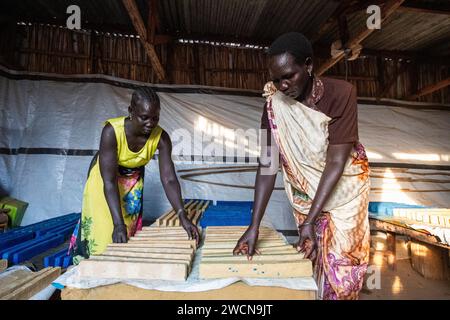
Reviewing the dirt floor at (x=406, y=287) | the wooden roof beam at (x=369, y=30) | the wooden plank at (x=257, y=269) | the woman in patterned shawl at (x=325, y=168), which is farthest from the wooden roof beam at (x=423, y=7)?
the wooden plank at (x=257, y=269)

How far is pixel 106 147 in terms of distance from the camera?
76.9 inches

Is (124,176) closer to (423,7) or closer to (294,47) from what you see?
(294,47)

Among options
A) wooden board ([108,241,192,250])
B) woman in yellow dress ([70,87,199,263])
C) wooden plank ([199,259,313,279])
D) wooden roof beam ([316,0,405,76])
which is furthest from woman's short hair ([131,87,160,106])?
wooden roof beam ([316,0,405,76])

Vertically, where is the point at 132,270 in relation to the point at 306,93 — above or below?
below

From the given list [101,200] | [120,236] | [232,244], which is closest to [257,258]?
[232,244]

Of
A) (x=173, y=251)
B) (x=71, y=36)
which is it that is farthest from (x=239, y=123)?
(x=173, y=251)

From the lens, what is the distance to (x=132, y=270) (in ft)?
3.68

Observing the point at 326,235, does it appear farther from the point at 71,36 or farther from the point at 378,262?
the point at 71,36

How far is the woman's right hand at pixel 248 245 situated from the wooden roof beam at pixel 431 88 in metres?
4.92

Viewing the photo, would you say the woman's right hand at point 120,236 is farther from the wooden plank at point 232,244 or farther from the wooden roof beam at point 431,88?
the wooden roof beam at point 431,88

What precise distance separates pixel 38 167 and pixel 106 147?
325 cm

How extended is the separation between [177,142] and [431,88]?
4.28 meters

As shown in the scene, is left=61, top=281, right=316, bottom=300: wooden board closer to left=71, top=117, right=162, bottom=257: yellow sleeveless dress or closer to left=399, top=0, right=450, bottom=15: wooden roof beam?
left=71, top=117, right=162, bottom=257: yellow sleeveless dress

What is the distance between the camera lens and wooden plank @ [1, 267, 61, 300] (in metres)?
1.12
